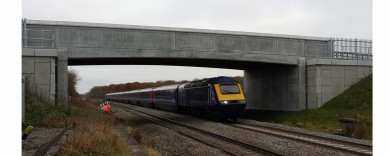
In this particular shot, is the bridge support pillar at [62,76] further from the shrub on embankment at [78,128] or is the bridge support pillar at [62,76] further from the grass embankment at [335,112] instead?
the grass embankment at [335,112]

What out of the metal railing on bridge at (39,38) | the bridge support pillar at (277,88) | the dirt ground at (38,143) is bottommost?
the dirt ground at (38,143)

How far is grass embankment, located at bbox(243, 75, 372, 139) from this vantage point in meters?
21.1

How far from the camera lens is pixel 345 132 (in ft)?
55.2

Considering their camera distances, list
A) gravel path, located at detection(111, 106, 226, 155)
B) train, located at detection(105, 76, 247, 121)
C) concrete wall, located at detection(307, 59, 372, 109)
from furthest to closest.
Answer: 1. concrete wall, located at detection(307, 59, 372, 109)
2. train, located at detection(105, 76, 247, 121)
3. gravel path, located at detection(111, 106, 226, 155)

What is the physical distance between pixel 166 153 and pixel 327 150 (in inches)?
209

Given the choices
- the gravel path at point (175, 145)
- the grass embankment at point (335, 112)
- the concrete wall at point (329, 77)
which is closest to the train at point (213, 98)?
the grass embankment at point (335, 112)

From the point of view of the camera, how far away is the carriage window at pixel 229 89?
22031 mm

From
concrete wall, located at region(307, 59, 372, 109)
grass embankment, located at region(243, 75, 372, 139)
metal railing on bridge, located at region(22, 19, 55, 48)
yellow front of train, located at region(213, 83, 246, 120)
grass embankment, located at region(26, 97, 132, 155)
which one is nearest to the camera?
grass embankment, located at region(26, 97, 132, 155)

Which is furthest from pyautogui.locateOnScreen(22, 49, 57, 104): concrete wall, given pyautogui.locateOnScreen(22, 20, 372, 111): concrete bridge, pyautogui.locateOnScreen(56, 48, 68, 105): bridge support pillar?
pyautogui.locateOnScreen(56, 48, 68, 105): bridge support pillar

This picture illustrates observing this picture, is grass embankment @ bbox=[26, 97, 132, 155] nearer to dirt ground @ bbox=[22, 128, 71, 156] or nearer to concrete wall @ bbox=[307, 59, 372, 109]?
dirt ground @ bbox=[22, 128, 71, 156]

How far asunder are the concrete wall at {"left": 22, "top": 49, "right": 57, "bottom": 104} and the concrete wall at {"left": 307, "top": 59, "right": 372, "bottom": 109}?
16.5 m

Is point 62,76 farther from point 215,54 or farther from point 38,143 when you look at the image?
point 38,143

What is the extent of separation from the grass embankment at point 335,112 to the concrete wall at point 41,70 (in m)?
14.0

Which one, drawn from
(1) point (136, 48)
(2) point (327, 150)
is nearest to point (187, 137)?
(2) point (327, 150)
